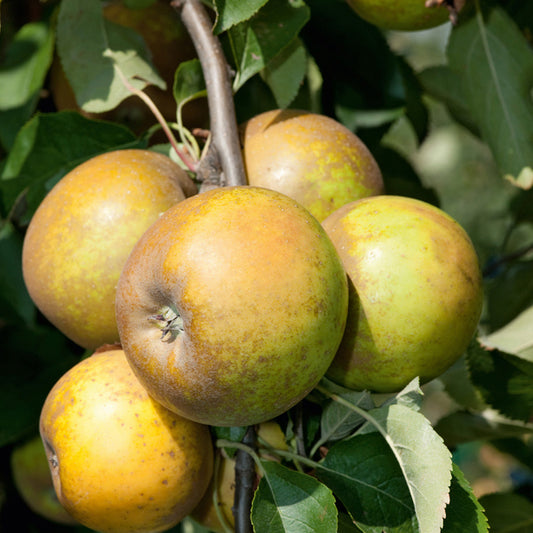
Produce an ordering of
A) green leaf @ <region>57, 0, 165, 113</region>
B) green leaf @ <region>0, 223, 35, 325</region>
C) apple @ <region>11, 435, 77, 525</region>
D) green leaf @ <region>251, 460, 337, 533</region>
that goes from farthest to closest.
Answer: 1. apple @ <region>11, 435, 77, 525</region>
2. green leaf @ <region>0, 223, 35, 325</region>
3. green leaf @ <region>57, 0, 165, 113</region>
4. green leaf @ <region>251, 460, 337, 533</region>

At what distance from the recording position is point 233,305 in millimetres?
771

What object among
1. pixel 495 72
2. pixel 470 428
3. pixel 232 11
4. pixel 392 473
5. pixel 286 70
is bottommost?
pixel 470 428

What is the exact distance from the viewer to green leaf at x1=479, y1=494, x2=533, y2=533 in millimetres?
1398

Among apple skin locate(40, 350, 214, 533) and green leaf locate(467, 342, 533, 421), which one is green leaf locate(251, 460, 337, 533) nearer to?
apple skin locate(40, 350, 214, 533)

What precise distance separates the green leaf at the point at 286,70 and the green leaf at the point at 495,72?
0.33 metres

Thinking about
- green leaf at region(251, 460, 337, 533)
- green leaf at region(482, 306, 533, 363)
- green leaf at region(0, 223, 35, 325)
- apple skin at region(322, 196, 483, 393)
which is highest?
apple skin at region(322, 196, 483, 393)

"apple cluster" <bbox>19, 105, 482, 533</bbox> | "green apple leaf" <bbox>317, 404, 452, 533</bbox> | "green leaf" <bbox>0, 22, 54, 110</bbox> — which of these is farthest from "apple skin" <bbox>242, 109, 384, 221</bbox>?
"green leaf" <bbox>0, 22, 54, 110</bbox>

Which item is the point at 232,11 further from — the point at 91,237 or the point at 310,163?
the point at 91,237

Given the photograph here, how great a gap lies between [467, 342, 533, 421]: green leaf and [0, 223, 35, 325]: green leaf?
880 millimetres

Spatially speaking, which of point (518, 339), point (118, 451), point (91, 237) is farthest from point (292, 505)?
point (518, 339)

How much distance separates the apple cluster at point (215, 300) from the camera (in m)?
0.79

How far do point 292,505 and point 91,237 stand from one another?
1.56 ft

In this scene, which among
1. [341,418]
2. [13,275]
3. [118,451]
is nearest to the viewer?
[118,451]

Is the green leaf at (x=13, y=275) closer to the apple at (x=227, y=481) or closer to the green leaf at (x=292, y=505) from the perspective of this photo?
the apple at (x=227, y=481)
